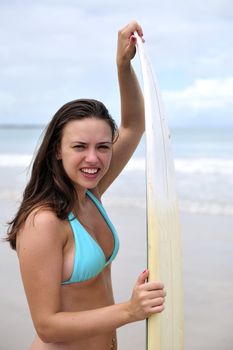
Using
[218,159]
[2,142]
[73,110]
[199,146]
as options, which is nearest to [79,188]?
[73,110]

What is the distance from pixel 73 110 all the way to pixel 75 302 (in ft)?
2.01

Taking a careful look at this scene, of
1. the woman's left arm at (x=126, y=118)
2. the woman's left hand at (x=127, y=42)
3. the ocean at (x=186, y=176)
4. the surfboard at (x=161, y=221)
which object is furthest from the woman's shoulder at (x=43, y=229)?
the ocean at (x=186, y=176)

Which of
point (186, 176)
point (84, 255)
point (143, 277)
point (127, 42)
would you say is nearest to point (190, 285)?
point (127, 42)

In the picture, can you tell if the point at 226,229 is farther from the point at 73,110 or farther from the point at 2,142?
the point at 2,142

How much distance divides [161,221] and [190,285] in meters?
3.25

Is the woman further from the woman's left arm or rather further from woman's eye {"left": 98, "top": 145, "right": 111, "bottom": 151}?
the woman's left arm

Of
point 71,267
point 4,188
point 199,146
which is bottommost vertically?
point 71,267

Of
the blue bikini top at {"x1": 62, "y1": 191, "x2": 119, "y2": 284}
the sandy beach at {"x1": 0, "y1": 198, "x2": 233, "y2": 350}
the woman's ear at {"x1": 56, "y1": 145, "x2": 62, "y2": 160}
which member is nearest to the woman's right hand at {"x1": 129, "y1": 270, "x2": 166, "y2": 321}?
the blue bikini top at {"x1": 62, "y1": 191, "x2": 119, "y2": 284}

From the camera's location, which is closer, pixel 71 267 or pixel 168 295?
pixel 71 267

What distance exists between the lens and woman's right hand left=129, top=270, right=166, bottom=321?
1.64 m

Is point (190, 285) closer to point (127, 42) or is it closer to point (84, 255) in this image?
point (127, 42)

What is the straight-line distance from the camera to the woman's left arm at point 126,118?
229 centimetres

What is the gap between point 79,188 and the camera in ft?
6.59

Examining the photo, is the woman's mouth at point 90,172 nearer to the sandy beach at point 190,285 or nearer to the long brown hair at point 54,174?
the long brown hair at point 54,174
